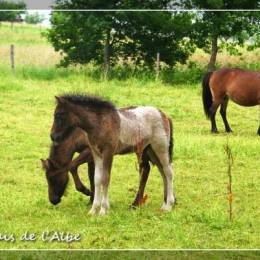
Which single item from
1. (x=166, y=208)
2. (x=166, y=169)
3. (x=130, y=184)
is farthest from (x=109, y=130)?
(x=130, y=184)

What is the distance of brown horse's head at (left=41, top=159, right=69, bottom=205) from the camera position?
731cm

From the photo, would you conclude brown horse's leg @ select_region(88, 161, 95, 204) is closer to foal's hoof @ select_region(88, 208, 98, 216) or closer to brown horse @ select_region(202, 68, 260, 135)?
foal's hoof @ select_region(88, 208, 98, 216)

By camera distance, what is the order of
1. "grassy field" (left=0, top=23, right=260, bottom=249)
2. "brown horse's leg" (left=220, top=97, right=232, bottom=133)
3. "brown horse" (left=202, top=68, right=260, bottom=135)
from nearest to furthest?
"grassy field" (left=0, top=23, right=260, bottom=249)
"brown horse's leg" (left=220, top=97, right=232, bottom=133)
"brown horse" (left=202, top=68, right=260, bottom=135)

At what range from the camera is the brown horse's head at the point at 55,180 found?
731 cm

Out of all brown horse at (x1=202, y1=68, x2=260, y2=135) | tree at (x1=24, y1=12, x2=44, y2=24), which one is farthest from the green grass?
brown horse at (x1=202, y1=68, x2=260, y2=135)

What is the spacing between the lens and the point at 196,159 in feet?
31.6

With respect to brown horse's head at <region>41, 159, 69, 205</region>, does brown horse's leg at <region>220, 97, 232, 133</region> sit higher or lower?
lower

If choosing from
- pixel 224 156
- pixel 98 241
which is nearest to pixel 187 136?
pixel 224 156

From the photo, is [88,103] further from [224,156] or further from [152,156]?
[224,156]

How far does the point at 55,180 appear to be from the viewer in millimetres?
7363

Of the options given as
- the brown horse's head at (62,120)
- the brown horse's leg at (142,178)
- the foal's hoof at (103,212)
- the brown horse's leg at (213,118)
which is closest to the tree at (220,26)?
the brown horse's leg at (142,178)

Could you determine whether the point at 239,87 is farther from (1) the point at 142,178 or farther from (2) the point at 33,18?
(2) the point at 33,18

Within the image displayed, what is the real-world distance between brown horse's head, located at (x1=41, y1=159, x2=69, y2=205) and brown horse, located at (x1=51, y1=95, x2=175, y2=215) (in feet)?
1.24

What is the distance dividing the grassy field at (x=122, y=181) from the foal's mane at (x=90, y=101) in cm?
28
